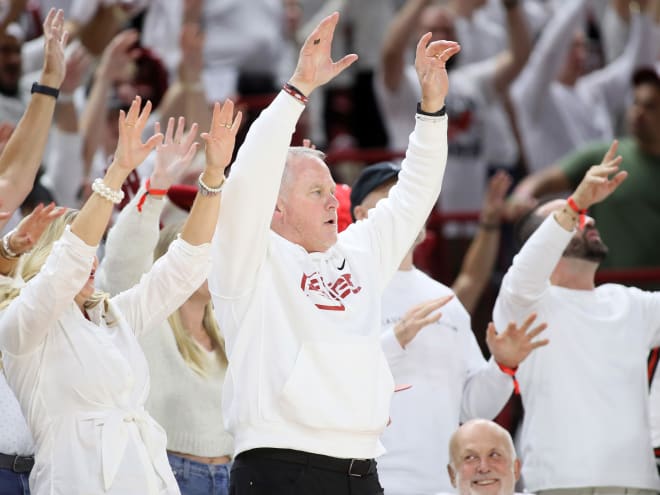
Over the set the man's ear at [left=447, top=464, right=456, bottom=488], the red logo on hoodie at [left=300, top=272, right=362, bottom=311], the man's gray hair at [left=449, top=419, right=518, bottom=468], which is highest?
the red logo on hoodie at [left=300, top=272, right=362, bottom=311]

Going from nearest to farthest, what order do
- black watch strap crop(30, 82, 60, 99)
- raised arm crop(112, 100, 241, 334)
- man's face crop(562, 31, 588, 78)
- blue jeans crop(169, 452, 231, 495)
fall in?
1. raised arm crop(112, 100, 241, 334)
2. blue jeans crop(169, 452, 231, 495)
3. black watch strap crop(30, 82, 60, 99)
4. man's face crop(562, 31, 588, 78)

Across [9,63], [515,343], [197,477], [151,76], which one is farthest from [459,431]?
[151,76]

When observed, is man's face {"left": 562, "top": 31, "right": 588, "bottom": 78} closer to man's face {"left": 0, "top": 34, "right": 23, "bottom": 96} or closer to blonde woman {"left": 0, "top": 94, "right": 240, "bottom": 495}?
man's face {"left": 0, "top": 34, "right": 23, "bottom": 96}

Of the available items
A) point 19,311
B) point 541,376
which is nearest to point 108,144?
point 541,376

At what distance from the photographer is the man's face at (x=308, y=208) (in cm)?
402

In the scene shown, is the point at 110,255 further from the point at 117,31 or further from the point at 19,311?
the point at 117,31

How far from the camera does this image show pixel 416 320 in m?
4.65

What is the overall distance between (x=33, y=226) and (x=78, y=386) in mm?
478

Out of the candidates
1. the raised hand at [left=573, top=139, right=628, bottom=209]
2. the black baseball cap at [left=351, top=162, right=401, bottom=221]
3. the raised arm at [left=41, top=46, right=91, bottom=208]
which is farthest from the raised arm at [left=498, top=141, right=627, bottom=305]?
the raised arm at [left=41, top=46, right=91, bottom=208]

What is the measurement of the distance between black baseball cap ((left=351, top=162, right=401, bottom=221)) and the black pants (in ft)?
5.08

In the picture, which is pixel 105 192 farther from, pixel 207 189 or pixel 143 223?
pixel 143 223

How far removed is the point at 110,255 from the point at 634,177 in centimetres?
404

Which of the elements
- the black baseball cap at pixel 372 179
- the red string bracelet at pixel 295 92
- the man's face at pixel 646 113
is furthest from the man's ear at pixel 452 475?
the man's face at pixel 646 113

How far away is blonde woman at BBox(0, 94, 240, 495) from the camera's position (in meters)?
3.74
